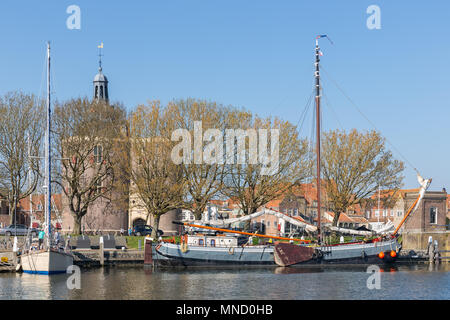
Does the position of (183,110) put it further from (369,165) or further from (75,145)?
(369,165)

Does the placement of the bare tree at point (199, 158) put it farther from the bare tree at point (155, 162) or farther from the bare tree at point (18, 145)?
the bare tree at point (18, 145)

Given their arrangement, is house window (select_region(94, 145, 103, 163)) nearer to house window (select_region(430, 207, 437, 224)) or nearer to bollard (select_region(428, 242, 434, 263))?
bollard (select_region(428, 242, 434, 263))

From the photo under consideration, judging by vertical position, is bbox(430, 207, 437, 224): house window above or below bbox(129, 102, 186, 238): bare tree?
below

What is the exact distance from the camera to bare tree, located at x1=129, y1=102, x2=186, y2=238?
66.8m

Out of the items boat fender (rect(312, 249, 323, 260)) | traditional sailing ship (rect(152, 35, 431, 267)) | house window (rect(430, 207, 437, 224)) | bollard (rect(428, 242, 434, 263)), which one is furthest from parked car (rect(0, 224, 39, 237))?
house window (rect(430, 207, 437, 224))

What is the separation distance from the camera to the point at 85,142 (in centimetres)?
7238

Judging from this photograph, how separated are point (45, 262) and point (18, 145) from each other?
73.8 feet

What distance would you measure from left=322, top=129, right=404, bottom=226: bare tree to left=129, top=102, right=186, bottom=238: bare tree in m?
21.8

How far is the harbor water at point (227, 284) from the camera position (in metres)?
42.0

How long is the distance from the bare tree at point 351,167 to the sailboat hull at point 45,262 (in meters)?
38.7

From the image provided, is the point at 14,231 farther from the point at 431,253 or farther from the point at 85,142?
the point at 431,253

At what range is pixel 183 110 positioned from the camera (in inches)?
2771
